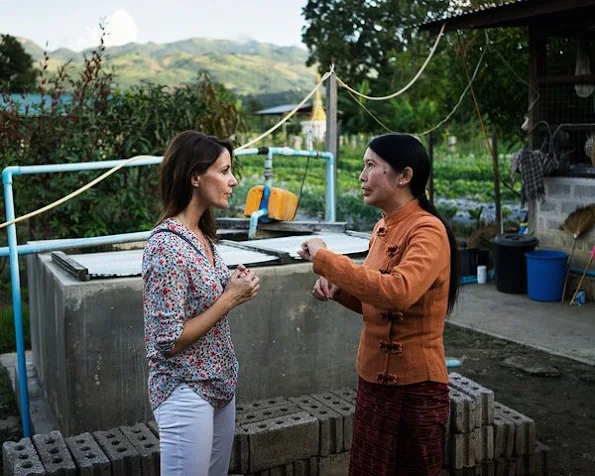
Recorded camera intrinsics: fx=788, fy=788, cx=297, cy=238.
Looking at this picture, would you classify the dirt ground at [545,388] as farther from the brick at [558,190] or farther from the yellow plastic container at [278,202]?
the brick at [558,190]

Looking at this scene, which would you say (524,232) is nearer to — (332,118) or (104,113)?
(332,118)

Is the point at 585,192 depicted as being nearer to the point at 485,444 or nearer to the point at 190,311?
the point at 485,444

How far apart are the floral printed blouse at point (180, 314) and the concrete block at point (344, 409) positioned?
125 cm

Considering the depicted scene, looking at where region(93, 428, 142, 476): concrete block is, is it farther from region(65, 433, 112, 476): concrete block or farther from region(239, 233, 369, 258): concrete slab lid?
region(239, 233, 369, 258): concrete slab lid

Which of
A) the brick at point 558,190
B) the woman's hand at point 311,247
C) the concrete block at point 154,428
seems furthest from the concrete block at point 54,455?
the brick at point 558,190

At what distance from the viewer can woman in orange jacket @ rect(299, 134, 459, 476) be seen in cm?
258

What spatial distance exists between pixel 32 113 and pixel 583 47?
6.27 meters

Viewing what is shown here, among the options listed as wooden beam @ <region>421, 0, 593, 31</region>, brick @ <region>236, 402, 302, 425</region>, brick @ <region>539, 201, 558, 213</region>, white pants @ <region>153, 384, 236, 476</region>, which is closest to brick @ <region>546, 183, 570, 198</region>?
brick @ <region>539, 201, 558, 213</region>

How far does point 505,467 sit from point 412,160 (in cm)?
214

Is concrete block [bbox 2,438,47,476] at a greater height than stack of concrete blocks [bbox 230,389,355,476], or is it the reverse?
concrete block [bbox 2,438,47,476]

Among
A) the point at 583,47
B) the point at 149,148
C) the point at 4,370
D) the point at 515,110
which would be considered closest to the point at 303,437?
the point at 4,370

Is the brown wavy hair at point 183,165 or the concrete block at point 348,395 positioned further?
the concrete block at point 348,395

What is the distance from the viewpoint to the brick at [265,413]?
373 cm

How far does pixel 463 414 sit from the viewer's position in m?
3.85
